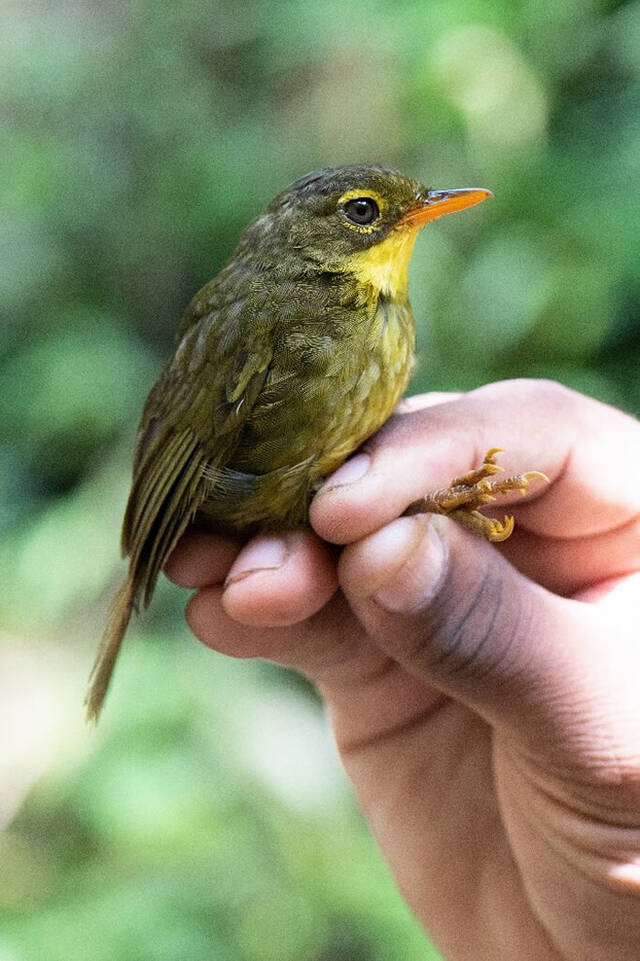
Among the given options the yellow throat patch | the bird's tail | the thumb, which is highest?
the yellow throat patch

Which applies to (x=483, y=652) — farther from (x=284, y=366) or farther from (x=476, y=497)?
(x=284, y=366)

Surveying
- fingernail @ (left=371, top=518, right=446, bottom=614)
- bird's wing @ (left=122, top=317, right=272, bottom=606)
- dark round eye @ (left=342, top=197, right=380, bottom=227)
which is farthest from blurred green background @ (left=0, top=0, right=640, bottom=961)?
fingernail @ (left=371, top=518, right=446, bottom=614)

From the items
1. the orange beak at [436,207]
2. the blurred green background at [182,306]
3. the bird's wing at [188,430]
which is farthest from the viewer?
the blurred green background at [182,306]

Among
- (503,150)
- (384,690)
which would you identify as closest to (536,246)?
(503,150)

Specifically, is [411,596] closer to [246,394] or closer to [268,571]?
[268,571]

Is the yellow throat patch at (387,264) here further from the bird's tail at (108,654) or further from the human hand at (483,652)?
the bird's tail at (108,654)

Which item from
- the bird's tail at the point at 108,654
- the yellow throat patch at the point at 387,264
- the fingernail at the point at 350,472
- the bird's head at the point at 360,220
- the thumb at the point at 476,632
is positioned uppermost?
the bird's head at the point at 360,220

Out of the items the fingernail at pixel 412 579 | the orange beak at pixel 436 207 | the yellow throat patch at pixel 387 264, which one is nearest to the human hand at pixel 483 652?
the fingernail at pixel 412 579

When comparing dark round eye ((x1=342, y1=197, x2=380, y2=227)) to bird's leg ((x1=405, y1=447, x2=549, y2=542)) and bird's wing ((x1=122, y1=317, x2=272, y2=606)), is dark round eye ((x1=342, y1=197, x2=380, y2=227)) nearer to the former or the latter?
bird's wing ((x1=122, y1=317, x2=272, y2=606))
